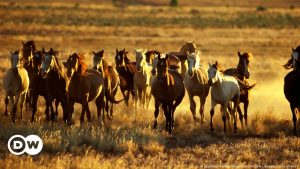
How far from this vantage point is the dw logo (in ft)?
38.4

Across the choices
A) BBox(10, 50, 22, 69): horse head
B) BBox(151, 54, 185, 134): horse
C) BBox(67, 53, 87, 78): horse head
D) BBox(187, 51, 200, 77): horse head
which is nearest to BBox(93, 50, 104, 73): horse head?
BBox(67, 53, 87, 78): horse head

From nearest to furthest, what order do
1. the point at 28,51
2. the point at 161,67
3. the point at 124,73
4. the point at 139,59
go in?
the point at 161,67
the point at 28,51
the point at 139,59
the point at 124,73

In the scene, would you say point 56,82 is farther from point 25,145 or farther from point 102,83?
point 25,145

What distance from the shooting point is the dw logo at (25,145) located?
1170 cm

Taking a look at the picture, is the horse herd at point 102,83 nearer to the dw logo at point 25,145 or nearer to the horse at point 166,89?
the horse at point 166,89

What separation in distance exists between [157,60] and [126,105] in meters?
3.55

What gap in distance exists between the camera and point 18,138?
41.4ft

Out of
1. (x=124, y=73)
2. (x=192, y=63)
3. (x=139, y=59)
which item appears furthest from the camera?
(x=124, y=73)

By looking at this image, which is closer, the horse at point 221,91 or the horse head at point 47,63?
the horse head at point 47,63

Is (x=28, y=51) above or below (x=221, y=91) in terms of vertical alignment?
above

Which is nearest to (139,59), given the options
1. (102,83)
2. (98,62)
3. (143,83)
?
(143,83)

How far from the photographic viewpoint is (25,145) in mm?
12125

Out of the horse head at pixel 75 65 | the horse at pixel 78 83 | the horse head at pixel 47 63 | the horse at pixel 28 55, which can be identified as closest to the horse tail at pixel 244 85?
the horse at pixel 78 83

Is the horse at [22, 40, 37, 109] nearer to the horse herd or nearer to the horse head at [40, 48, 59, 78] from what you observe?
the horse herd
